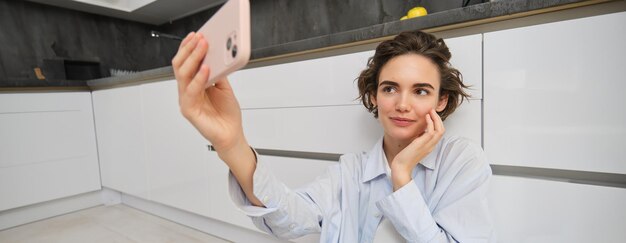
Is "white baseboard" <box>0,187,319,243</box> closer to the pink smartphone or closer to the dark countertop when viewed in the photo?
the dark countertop

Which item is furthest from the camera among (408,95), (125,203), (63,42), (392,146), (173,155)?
(63,42)

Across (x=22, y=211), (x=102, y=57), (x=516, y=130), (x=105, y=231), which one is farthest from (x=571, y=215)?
(x=102, y=57)

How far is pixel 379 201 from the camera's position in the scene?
0.60 m

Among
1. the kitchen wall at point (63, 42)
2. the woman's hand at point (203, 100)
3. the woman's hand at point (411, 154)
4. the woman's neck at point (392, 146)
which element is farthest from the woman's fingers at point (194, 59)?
the kitchen wall at point (63, 42)

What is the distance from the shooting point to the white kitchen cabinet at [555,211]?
0.64m

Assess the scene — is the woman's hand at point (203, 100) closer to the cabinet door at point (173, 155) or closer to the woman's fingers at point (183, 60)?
the woman's fingers at point (183, 60)

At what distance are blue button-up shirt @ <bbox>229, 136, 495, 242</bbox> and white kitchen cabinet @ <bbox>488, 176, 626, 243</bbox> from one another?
19cm

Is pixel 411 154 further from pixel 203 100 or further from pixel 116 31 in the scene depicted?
pixel 116 31

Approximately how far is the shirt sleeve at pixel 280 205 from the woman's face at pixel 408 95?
217 millimetres

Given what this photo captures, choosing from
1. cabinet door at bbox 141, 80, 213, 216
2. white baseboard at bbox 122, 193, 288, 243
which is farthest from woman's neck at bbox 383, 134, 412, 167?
cabinet door at bbox 141, 80, 213, 216

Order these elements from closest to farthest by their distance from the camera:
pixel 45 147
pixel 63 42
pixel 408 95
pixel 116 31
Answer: pixel 408 95, pixel 45 147, pixel 63 42, pixel 116 31

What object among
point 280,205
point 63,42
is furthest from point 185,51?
point 63,42

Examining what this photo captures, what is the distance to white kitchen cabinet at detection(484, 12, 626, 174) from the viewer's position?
0.61m

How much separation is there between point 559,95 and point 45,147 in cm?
225
